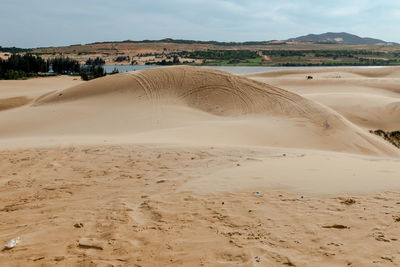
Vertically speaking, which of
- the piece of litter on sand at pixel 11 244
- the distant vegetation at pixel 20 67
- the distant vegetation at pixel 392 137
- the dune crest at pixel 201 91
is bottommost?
the distant vegetation at pixel 392 137

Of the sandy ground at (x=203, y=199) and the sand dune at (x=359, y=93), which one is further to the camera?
the sand dune at (x=359, y=93)

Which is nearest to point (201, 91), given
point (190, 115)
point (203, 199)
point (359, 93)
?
point (190, 115)

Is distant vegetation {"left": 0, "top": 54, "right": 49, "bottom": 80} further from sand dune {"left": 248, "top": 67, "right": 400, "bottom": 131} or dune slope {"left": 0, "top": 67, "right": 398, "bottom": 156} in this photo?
sand dune {"left": 248, "top": 67, "right": 400, "bottom": 131}

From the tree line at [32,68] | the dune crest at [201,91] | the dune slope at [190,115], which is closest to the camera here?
the dune slope at [190,115]

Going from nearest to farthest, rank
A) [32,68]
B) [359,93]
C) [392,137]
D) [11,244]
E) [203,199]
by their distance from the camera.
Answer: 1. [11,244]
2. [203,199]
3. [392,137]
4. [359,93]
5. [32,68]

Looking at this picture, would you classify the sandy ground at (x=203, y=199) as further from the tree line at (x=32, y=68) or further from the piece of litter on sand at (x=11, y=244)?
the tree line at (x=32, y=68)

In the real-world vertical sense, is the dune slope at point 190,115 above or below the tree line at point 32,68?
below

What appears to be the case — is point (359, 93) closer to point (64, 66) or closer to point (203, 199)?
point (203, 199)

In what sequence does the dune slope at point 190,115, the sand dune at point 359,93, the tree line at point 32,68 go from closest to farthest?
the dune slope at point 190,115 < the sand dune at point 359,93 < the tree line at point 32,68

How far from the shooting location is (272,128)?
37.7 ft

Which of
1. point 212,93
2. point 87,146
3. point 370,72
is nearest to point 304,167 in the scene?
point 87,146

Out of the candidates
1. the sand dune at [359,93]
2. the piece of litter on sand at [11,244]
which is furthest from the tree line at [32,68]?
the piece of litter on sand at [11,244]

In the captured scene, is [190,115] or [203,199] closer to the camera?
[203,199]

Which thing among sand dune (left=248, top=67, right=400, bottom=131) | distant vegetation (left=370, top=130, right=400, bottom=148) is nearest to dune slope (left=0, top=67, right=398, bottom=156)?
distant vegetation (left=370, top=130, right=400, bottom=148)
